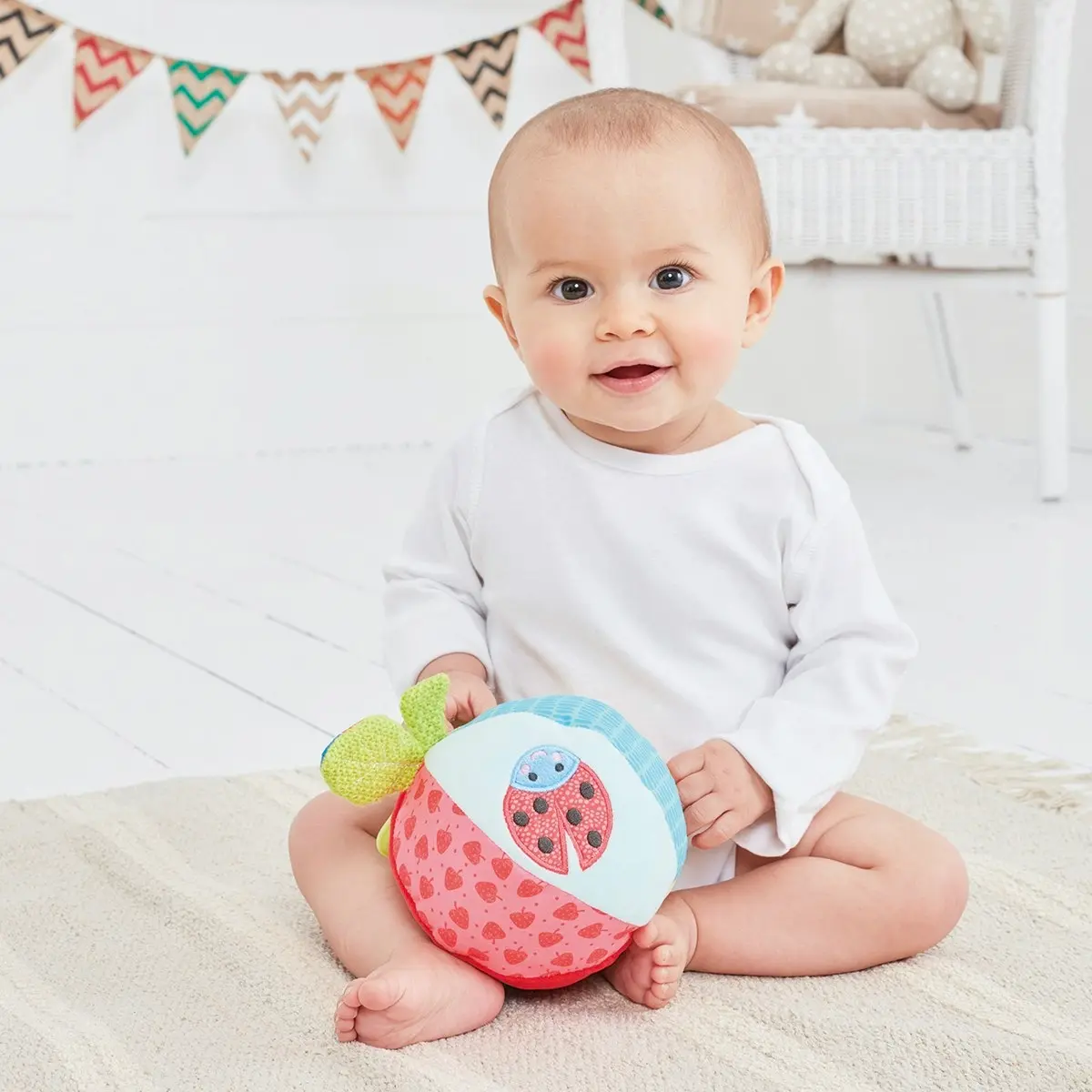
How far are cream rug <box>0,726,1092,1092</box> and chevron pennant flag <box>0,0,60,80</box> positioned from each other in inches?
76.1

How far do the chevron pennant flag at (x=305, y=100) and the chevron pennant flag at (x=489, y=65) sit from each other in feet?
0.72

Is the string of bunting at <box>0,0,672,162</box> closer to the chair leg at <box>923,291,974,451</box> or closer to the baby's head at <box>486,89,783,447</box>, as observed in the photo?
Result: the chair leg at <box>923,291,974,451</box>

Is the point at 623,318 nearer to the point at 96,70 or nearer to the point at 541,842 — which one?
the point at 541,842

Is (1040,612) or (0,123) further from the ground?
(0,123)

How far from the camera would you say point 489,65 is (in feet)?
Answer: 8.87

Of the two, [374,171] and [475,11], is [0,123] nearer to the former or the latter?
[374,171]

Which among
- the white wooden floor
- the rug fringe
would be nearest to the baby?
the rug fringe

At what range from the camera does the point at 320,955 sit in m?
0.78

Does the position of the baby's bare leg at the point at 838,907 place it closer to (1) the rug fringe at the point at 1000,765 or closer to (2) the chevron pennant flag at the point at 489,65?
(1) the rug fringe at the point at 1000,765

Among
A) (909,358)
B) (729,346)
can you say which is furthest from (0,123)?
(729,346)

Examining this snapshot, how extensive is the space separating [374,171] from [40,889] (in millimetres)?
2132

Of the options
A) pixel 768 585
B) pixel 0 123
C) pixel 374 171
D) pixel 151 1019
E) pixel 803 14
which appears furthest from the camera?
pixel 374 171

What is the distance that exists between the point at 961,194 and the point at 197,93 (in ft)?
4.38

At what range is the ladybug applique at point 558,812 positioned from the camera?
2.23 feet
